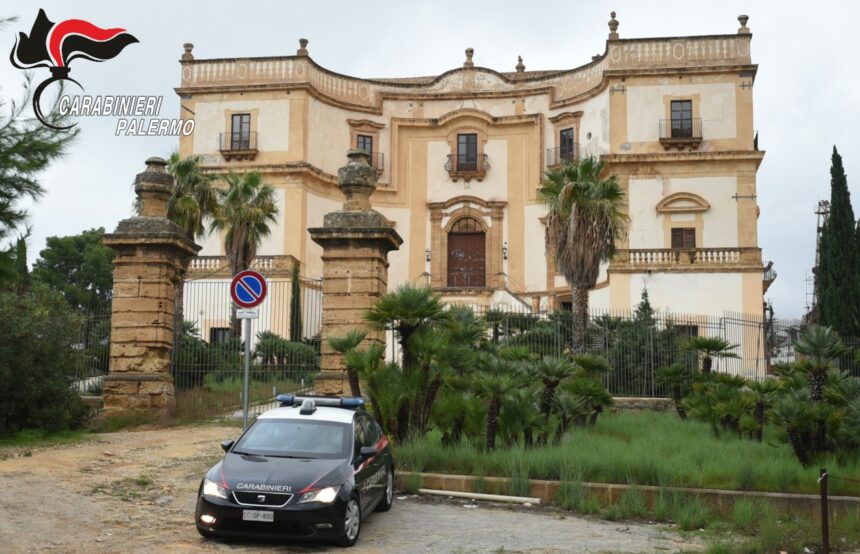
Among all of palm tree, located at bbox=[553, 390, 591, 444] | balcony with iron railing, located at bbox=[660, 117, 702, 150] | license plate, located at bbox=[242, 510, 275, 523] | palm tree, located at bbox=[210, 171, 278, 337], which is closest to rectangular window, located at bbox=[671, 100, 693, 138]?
balcony with iron railing, located at bbox=[660, 117, 702, 150]

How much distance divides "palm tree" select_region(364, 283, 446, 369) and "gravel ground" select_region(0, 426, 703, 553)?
95.4 inches

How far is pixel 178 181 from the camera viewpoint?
26766 millimetres

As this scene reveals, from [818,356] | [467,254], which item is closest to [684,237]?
[467,254]

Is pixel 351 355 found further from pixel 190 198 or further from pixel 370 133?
pixel 370 133

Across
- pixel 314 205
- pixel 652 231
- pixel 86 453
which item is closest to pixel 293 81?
pixel 314 205

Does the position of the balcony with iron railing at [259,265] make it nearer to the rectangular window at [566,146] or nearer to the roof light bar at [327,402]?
the rectangular window at [566,146]

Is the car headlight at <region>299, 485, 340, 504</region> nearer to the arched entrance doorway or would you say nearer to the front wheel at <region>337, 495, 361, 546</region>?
the front wheel at <region>337, 495, 361, 546</region>

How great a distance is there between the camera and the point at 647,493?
9.91 metres

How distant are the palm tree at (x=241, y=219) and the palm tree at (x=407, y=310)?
56.0 ft

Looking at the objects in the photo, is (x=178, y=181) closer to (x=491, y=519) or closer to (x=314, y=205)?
(x=314, y=205)

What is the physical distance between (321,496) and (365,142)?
32.4 m

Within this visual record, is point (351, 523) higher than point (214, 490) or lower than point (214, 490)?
lower

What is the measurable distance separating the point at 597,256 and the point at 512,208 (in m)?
13.9

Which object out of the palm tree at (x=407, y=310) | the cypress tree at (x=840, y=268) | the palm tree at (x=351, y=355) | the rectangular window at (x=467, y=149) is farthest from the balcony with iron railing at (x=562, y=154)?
the palm tree at (x=407, y=310)
